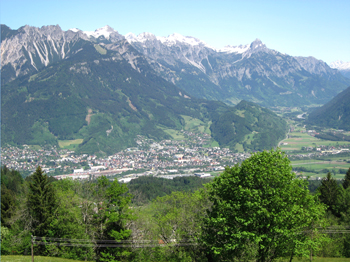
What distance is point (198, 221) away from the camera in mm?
37781

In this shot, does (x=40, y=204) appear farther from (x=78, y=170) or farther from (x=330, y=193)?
(x=78, y=170)

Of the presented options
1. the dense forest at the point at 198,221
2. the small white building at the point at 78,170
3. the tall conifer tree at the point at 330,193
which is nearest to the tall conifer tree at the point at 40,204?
the dense forest at the point at 198,221

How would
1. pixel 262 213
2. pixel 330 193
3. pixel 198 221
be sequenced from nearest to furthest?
pixel 262 213 < pixel 198 221 < pixel 330 193

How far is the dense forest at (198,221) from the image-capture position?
2675cm

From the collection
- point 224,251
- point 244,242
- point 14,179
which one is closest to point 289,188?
point 244,242

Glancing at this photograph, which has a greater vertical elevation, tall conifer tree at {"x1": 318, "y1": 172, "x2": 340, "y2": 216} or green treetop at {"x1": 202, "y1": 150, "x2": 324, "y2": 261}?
green treetop at {"x1": 202, "y1": 150, "x2": 324, "y2": 261}

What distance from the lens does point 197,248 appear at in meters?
36.7

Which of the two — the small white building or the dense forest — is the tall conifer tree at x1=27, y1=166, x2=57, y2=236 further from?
the small white building

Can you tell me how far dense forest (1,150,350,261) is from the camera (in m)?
26.8

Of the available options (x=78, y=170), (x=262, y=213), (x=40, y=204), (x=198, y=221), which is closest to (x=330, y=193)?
(x=198, y=221)

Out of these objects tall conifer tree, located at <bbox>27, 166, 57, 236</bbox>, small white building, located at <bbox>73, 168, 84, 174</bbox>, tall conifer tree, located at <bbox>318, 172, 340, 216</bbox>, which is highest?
tall conifer tree, located at <bbox>27, 166, 57, 236</bbox>

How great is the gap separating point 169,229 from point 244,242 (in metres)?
13.6

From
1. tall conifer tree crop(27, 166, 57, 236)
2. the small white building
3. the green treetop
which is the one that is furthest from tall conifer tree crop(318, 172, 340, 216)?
the small white building

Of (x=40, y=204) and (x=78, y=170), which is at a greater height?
(x=40, y=204)
